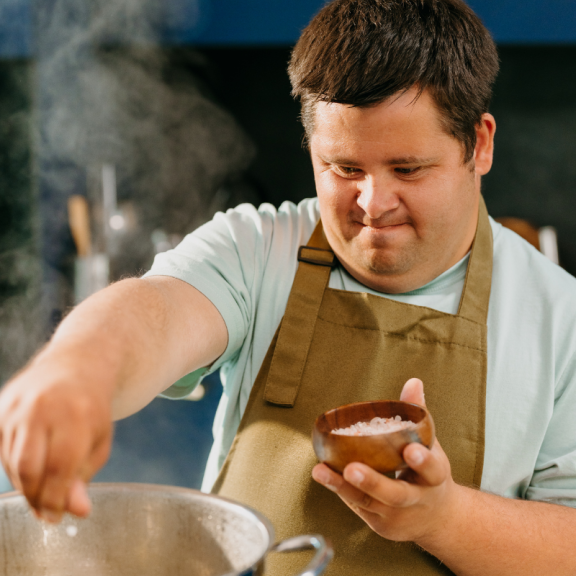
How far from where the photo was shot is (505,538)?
3.42 feet

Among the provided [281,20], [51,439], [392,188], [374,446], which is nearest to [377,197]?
[392,188]

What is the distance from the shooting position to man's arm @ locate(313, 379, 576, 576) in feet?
2.73

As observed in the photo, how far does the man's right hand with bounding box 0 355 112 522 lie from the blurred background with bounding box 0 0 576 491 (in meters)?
1.80

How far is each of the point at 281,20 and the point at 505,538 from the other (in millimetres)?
2283

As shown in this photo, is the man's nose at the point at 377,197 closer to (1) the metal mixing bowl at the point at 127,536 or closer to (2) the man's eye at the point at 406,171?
(2) the man's eye at the point at 406,171

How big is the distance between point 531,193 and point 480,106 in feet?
7.62

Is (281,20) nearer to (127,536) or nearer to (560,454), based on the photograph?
(560,454)

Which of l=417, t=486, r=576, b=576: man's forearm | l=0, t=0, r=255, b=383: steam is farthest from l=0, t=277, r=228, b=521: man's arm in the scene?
l=0, t=0, r=255, b=383: steam

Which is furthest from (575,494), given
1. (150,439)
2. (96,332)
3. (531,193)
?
(531,193)

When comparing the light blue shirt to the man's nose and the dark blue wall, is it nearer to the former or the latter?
the man's nose

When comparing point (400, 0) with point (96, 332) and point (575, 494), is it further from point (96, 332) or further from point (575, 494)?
point (575, 494)

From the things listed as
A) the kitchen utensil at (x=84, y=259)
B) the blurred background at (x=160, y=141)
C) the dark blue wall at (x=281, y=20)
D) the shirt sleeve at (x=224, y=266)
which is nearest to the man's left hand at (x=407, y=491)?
the shirt sleeve at (x=224, y=266)

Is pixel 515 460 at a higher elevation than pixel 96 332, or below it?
below

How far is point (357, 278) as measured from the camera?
4.21 feet
